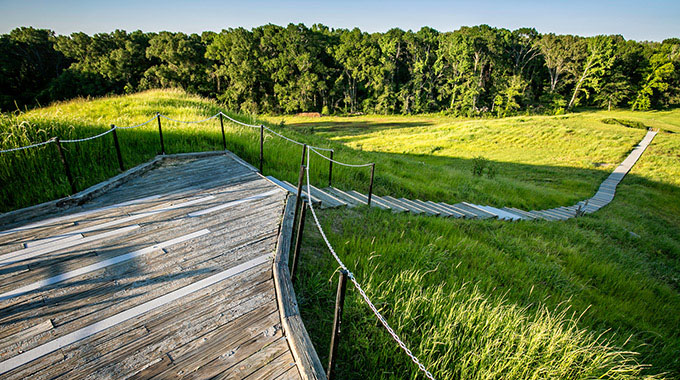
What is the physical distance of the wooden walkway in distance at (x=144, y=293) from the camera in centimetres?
217

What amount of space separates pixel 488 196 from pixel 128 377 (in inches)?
514

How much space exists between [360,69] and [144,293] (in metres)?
67.4

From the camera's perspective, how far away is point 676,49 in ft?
181

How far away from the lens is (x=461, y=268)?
4.60m

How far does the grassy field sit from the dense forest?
47.2m

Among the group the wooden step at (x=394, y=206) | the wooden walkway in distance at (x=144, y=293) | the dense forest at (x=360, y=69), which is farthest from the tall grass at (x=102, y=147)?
the dense forest at (x=360, y=69)

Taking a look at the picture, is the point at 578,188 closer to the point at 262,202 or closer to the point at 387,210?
the point at 387,210

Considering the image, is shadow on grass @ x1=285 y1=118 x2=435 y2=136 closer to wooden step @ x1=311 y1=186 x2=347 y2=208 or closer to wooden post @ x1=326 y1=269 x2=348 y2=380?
wooden step @ x1=311 y1=186 x2=347 y2=208

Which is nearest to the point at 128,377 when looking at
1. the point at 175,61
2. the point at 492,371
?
the point at 492,371

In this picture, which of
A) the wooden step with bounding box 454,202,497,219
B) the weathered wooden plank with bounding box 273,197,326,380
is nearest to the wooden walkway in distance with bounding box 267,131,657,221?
the wooden step with bounding box 454,202,497,219

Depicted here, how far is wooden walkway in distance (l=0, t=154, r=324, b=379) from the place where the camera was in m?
2.17

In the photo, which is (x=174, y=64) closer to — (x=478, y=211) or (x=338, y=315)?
(x=478, y=211)

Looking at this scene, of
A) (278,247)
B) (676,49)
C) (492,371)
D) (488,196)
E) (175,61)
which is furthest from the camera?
(676,49)

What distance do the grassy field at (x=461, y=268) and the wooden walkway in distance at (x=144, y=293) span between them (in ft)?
2.20
